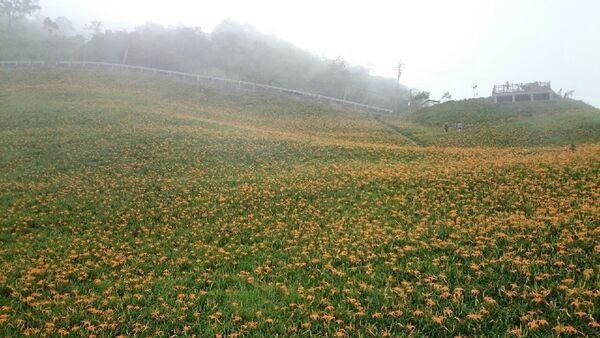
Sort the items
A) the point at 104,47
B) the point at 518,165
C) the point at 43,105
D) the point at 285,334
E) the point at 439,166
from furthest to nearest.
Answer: the point at 104,47 → the point at 43,105 → the point at 439,166 → the point at 518,165 → the point at 285,334

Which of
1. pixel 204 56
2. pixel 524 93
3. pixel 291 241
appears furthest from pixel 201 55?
pixel 291 241

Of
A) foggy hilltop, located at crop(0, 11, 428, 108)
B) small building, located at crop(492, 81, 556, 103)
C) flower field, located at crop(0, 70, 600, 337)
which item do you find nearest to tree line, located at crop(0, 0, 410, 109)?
foggy hilltop, located at crop(0, 11, 428, 108)

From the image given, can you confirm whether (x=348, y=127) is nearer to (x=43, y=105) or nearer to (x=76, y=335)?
(x=43, y=105)

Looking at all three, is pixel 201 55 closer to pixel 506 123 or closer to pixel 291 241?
pixel 506 123

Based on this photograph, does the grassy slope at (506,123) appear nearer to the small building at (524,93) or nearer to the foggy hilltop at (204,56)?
the small building at (524,93)

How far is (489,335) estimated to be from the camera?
6.48 metres

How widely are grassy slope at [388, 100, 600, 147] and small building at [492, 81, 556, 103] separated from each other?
2.54 metres

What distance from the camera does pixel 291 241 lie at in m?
Answer: 11.4

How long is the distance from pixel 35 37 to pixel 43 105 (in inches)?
2468

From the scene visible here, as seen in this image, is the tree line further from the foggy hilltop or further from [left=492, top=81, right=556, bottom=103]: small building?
[left=492, top=81, right=556, bottom=103]: small building

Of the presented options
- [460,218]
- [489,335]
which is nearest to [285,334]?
[489,335]

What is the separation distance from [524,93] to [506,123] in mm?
14158

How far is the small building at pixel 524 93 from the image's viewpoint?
46375 millimetres

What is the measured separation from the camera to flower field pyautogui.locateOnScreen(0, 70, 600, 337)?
7.33 meters
